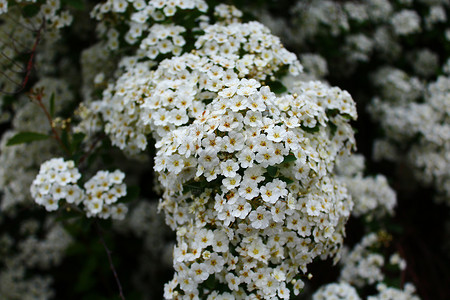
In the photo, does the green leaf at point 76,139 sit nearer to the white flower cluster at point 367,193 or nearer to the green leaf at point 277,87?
the green leaf at point 277,87

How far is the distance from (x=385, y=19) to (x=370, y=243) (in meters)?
2.56

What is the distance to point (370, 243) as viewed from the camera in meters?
3.55

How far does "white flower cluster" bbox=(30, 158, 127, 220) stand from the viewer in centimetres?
256

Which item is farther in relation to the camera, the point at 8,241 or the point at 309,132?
the point at 8,241

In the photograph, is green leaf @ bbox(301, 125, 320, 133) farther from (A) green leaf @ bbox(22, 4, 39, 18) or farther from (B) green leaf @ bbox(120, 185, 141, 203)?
(A) green leaf @ bbox(22, 4, 39, 18)

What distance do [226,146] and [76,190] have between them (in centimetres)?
116

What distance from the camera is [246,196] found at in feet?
6.50

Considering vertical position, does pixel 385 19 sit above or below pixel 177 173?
below

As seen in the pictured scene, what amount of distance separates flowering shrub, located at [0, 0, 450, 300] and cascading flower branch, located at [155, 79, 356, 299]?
0.03 feet

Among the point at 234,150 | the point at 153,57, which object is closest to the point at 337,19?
the point at 153,57

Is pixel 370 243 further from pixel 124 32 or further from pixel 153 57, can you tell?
pixel 124 32

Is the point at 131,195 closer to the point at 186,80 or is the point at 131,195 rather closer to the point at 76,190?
the point at 76,190

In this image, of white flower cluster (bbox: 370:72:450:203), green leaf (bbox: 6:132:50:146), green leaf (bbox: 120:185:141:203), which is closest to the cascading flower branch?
green leaf (bbox: 120:185:141:203)

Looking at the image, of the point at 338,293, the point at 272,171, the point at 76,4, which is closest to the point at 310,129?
the point at 272,171
